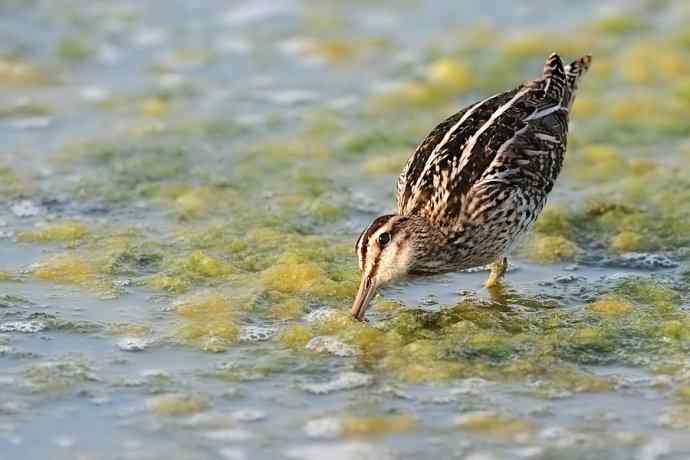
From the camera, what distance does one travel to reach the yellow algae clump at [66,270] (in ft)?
22.8

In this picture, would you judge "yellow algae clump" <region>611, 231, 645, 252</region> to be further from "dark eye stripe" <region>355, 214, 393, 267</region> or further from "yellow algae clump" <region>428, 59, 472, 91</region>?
"yellow algae clump" <region>428, 59, 472, 91</region>

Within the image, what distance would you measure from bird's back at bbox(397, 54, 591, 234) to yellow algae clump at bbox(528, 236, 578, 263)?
51cm

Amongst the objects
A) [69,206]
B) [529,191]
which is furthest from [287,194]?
[529,191]

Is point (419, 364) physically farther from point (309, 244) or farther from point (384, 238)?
point (309, 244)

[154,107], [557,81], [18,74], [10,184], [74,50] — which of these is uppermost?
[74,50]

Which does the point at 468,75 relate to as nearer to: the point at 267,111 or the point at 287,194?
the point at 267,111

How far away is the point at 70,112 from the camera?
9359 mm

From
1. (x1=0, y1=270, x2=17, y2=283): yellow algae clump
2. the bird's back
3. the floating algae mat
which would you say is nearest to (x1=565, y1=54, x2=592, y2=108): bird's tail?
the bird's back

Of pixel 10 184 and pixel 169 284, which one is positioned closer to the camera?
pixel 169 284

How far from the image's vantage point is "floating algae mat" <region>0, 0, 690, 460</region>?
5.55m

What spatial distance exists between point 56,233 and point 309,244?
1372mm

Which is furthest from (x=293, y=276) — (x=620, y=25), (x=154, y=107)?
(x=620, y=25)

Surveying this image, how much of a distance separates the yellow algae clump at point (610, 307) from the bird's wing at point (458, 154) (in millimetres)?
794

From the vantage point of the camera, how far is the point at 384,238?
20.8 feet
